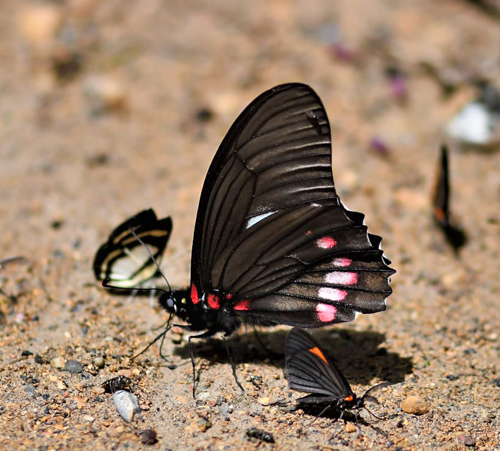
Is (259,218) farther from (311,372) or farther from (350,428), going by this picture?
(350,428)

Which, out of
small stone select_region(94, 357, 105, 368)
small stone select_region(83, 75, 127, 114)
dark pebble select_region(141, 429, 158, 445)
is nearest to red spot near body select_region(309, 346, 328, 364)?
dark pebble select_region(141, 429, 158, 445)

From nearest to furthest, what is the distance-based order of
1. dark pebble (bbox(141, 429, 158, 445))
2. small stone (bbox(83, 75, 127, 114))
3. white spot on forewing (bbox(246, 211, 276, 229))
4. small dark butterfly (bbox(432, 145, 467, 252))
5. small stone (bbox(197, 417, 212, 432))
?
dark pebble (bbox(141, 429, 158, 445)), small stone (bbox(197, 417, 212, 432)), white spot on forewing (bbox(246, 211, 276, 229)), small dark butterfly (bbox(432, 145, 467, 252)), small stone (bbox(83, 75, 127, 114))

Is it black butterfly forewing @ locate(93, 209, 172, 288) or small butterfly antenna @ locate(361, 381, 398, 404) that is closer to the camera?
small butterfly antenna @ locate(361, 381, 398, 404)

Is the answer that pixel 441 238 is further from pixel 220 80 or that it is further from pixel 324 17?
pixel 324 17

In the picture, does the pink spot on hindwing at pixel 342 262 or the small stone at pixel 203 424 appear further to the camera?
the pink spot on hindwing at pixel 342 262

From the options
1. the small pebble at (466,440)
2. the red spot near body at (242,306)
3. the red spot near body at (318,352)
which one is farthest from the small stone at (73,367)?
the small pebble at (466,440)

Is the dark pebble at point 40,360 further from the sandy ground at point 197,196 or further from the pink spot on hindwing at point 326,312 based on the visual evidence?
the pink spot on hindwing at point 326,312

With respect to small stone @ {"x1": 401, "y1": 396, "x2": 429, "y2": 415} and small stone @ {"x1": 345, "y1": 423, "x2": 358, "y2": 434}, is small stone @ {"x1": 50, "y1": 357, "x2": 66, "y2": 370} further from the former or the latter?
small stone @ {"x1": 401, "y1": 396, "x2": 429, "y2": 415}

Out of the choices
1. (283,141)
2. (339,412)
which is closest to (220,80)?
(283,141)
